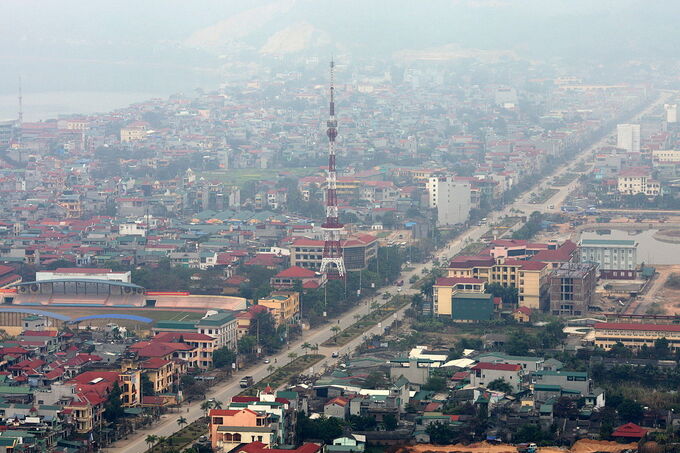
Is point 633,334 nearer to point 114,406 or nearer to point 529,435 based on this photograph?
point 529,435

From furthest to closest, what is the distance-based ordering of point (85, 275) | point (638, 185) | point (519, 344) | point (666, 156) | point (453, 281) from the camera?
point (666, 156) → point (638, 185) → point (85, 275) → point (453, 281) → point (519, 344)

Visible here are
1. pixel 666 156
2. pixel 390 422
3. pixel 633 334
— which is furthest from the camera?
pixel 666 156

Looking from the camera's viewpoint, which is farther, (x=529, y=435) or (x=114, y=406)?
(x=114, y=406)

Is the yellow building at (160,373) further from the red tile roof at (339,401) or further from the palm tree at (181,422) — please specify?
the red tile roof at (339,401)

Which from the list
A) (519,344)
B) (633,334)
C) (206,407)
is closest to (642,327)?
(633,334)

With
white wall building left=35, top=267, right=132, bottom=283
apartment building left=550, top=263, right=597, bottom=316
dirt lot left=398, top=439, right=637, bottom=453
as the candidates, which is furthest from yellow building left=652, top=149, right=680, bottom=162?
dirt lot left=398, top=439, right=637, bottom=453

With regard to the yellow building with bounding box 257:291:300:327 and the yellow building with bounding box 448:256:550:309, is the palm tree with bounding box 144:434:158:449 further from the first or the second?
the yellow building with bounding box 448:256:550:309
